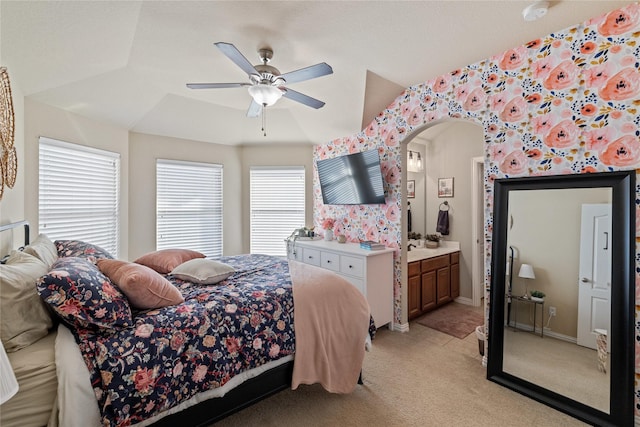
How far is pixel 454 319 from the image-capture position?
3.70 metres

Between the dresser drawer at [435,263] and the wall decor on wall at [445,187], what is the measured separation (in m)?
1.01

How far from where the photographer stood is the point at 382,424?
75.9 inches

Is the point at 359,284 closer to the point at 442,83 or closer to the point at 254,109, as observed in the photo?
the point at 254,109

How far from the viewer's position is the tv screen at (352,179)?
349 cm

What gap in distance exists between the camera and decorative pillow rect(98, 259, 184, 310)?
63.1 inches

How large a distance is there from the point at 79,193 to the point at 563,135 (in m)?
4.56

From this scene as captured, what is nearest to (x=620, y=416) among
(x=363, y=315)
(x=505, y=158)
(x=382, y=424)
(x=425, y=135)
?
(x=382, y=424)

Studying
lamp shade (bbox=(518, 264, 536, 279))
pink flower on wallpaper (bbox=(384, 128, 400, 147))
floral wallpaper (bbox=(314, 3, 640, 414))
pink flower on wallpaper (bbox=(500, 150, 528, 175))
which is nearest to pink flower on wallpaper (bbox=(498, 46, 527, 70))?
floral wallpaper (bbox=(314, 3, 640, 414))

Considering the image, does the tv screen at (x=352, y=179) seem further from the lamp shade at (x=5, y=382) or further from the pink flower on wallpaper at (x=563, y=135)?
the lamp shade at (x=5, y=382)

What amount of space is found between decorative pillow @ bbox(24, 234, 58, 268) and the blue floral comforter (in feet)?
2.35

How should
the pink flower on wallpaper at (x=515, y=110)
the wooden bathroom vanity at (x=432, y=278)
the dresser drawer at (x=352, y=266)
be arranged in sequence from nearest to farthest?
the pink flower on wallpaper at (x=515, y=110), the dresser drawer at (x=352, y=266), the wooden bathroom vanity at (x=432, y=278)

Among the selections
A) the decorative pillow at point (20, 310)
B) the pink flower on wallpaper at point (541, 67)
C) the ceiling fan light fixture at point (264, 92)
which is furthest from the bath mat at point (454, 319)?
the decorative pillow at point (20, 310)

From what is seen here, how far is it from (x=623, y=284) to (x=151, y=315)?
9.47 feet

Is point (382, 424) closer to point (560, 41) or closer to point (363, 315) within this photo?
point (363, 315)
